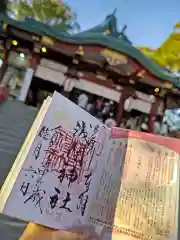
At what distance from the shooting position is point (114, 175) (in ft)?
3.81

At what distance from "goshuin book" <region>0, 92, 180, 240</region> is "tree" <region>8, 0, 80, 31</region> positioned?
→ 51.2 ft

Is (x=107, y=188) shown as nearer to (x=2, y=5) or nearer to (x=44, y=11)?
(x=2, y=5)

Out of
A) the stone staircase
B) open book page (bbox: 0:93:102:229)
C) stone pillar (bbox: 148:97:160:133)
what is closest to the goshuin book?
open book page (bbox: 0:93:102:229)

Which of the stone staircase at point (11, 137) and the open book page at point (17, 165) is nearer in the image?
the open book page at point (17, 165)

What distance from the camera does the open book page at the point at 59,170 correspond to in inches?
35.0

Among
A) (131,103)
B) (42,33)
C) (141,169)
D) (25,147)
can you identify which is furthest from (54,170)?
(131,103)

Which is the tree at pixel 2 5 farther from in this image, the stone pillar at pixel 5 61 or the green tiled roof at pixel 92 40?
the stone pillar at pixel 5 61

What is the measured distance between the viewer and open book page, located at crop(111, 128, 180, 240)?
1.02m

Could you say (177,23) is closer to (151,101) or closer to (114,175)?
(151,101)

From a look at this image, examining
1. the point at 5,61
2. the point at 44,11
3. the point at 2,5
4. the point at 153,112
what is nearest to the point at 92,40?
the point at 5,61

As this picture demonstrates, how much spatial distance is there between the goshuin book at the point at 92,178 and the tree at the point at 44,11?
15613 millimetres

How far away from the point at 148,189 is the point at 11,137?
225cm

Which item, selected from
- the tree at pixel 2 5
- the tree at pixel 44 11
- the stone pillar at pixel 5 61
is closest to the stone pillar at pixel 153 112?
the stone pillar at pixel 5 61

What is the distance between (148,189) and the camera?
1126 millimetres
